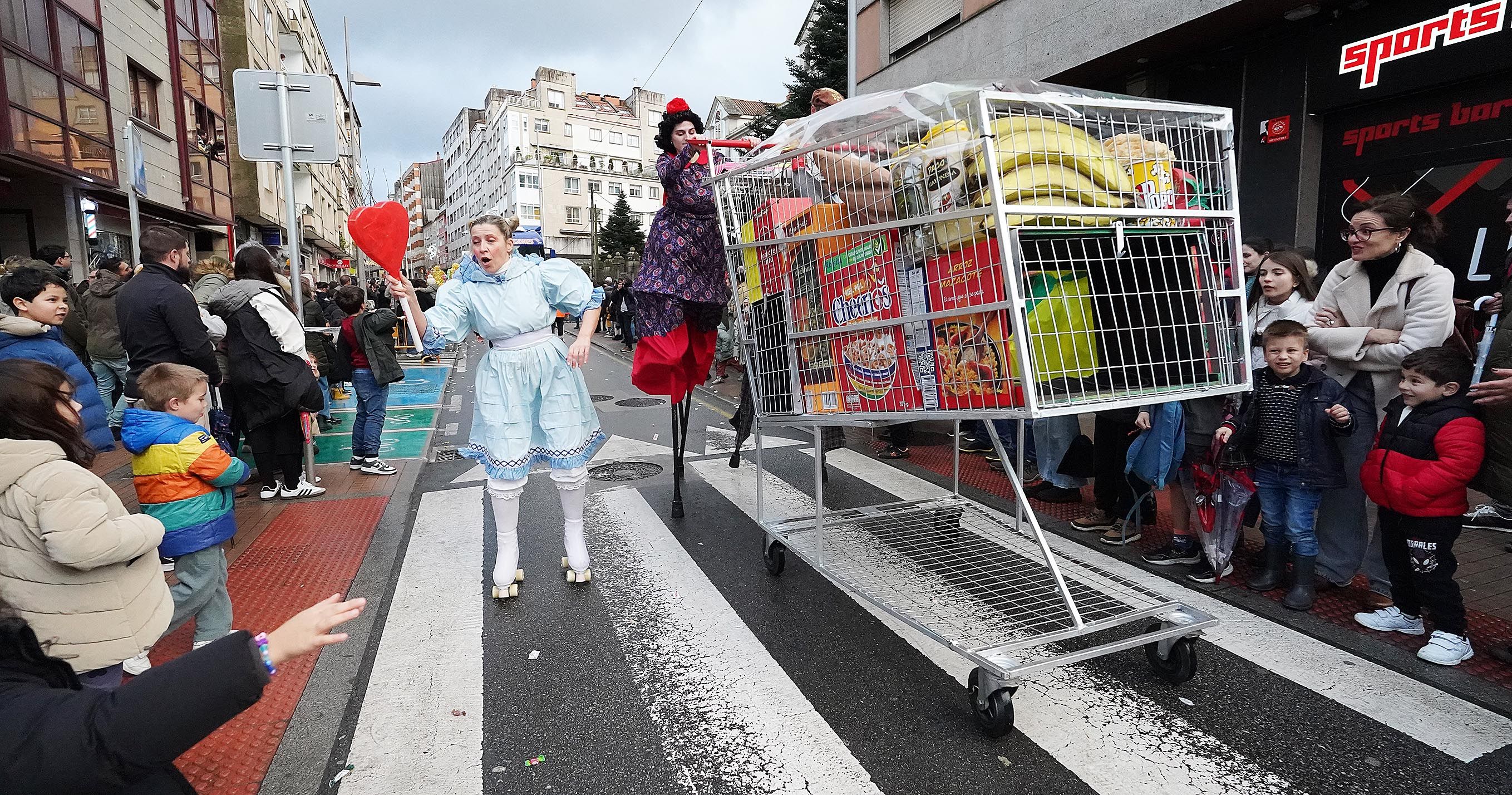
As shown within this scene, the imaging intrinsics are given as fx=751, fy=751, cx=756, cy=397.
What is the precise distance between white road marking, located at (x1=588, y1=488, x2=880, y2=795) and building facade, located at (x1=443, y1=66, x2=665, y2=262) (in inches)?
2665

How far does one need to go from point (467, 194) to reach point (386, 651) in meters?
113

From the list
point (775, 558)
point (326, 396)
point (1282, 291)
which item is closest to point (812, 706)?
point (775, 558)

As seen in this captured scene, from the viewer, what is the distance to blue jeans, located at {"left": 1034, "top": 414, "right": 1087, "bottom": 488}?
5211mm

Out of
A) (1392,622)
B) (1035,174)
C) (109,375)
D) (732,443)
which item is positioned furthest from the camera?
(732,443)

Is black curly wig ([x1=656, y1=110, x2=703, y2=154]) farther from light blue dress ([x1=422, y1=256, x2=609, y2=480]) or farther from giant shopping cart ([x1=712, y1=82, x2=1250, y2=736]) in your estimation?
light blue dress ([x1=422, y1=256, x2=609, y2=480])

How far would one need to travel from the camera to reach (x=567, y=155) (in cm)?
7875

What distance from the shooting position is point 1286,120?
789 centimetres

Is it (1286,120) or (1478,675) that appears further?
(1286,120)

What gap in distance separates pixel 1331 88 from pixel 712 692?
8.45 metres

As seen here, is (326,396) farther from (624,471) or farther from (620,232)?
(620,232)

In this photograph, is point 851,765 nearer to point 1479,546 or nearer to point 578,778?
point 578,778

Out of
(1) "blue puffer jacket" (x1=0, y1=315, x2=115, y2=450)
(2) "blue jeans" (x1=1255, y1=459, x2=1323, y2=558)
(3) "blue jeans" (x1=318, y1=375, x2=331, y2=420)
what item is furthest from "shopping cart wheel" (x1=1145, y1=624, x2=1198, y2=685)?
(3) "blue jeans" (x1=318, y1=375, x2=331, y2=420)

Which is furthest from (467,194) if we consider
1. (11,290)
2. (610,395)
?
(11,290)

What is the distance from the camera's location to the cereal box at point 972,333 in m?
2.73
